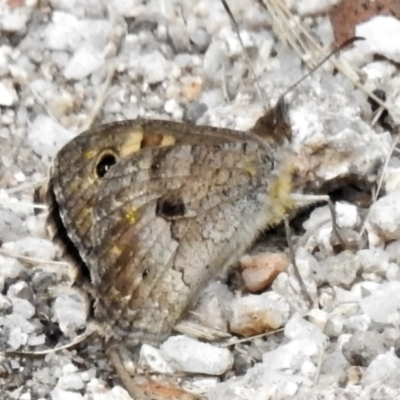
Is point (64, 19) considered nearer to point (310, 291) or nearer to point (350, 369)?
point (310, 291)

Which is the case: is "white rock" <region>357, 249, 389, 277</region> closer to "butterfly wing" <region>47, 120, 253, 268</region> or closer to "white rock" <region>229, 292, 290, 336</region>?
"white rock" <region>229, 292, 290, 336</region>

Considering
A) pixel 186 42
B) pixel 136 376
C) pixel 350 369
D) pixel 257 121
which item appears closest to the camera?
pixel 350 369

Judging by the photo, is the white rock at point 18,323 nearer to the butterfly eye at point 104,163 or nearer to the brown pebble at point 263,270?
the butterfly eye at point 104,163

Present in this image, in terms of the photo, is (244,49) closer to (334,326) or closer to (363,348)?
(334,326)

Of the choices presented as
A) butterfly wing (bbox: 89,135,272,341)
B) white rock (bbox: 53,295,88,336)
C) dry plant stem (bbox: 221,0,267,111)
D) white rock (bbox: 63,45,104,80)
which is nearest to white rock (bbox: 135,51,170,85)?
white rock (bbox: 63,45,104,80)

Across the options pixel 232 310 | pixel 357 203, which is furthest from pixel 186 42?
pixel 232 310

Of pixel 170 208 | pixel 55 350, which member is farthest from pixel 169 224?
pixel 55 350
